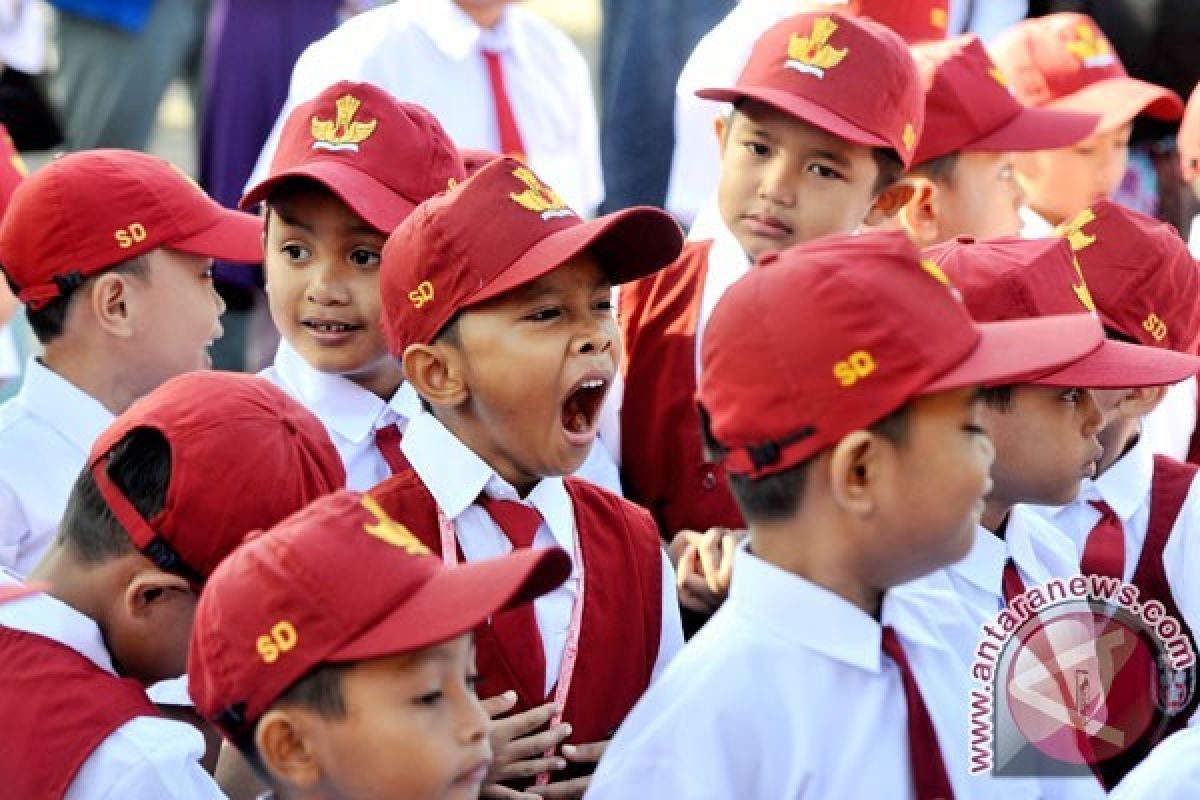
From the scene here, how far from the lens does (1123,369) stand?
3.53m

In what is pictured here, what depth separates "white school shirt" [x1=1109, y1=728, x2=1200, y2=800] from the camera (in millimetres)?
2770

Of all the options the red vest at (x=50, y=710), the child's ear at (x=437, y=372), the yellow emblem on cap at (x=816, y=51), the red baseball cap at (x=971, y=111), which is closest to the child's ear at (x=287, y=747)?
the red vest at (x=50, y=710)

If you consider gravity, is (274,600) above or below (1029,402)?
above

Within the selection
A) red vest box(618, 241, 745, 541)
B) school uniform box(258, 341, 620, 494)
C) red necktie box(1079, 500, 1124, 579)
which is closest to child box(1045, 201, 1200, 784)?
red necktie box(1079, 500, 1124, 579)

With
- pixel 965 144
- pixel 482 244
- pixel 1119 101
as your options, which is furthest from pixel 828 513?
pixel 1119 101

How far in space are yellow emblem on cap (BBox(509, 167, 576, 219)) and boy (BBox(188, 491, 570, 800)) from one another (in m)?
0.75

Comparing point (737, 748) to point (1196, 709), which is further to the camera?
point (1196, 709)

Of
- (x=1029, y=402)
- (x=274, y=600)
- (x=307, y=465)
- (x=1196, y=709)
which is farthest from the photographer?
(x=1196, y=709)

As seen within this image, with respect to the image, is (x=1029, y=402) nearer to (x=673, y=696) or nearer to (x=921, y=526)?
(x=921, y=526)

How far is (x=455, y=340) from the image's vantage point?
3240 millimetres

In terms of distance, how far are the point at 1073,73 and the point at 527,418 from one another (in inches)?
122

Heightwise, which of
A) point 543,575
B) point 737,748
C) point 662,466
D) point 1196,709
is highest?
point 543,575

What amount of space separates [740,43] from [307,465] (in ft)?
7.93

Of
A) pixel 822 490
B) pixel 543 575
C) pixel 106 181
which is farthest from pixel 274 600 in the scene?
pixel 106 181
